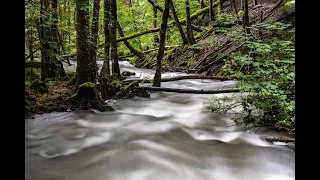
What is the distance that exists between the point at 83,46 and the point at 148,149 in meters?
3.50

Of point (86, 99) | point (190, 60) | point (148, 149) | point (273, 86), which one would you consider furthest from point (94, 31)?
point (190, 60)

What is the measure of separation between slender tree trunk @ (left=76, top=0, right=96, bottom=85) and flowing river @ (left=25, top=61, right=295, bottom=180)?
3.26ft

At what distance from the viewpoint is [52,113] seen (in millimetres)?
6094

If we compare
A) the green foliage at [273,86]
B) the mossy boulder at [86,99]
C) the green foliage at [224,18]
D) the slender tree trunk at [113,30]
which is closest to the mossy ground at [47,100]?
the mossy boulder at [86,99]

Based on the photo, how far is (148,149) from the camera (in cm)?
427

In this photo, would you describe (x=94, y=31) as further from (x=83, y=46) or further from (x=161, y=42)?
(x=161, y=42)

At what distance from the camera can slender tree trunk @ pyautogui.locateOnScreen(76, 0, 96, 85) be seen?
6.19 metres

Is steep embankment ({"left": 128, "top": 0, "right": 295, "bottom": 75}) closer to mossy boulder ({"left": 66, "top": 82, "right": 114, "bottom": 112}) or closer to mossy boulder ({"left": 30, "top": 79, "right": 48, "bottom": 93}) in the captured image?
mossy boulder ({"left": 66, "top": 82, "right": 114, "bottom": 112})

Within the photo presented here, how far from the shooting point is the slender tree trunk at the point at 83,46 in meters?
6.19

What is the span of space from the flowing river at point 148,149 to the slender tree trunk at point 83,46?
0.99 m

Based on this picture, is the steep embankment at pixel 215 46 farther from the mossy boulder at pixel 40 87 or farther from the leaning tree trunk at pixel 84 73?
the mossy boulder at pixel 40 87
